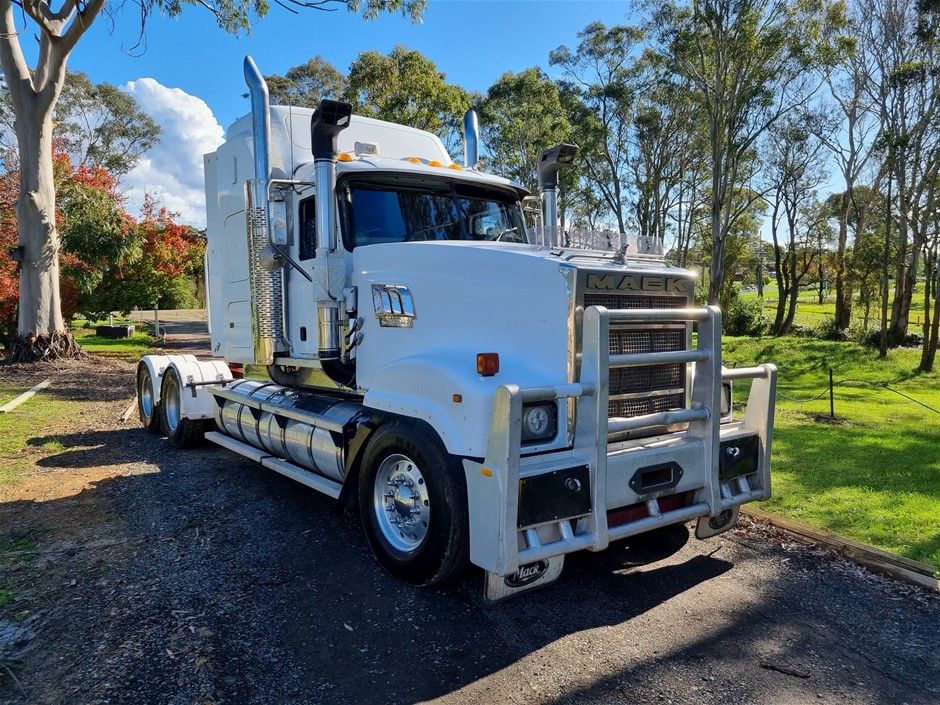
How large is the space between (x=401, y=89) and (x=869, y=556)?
64.7ft

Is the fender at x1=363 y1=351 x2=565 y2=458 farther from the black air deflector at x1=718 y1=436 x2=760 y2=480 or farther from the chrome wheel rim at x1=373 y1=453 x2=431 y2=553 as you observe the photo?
the black air deflector at x1=718 y1=436 x2=760 y2=480

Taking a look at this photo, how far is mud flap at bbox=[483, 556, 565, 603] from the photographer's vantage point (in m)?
3.53

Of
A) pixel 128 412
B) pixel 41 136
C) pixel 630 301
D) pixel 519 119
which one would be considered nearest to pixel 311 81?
pixel 519 119

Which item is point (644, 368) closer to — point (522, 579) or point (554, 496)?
point (554, 496)

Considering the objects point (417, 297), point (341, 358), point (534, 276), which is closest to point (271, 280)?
point (341, 358)

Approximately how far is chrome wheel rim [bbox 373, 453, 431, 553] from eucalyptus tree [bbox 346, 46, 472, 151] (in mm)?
18369

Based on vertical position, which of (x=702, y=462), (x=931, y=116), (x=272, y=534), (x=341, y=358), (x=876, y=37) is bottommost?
(x=272, y=534)

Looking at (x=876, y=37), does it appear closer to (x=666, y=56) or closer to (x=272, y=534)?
(x=666, y=56)

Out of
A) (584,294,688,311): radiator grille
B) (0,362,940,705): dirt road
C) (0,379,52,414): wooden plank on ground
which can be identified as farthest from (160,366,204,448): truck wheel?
(584,294,688,311): radiator grille

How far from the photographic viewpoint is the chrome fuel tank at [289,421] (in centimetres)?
527

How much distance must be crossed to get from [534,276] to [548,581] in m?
1.79

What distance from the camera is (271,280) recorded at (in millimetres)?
5895

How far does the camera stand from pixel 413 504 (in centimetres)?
421

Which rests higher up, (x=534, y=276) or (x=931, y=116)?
(x=931, y=116)
